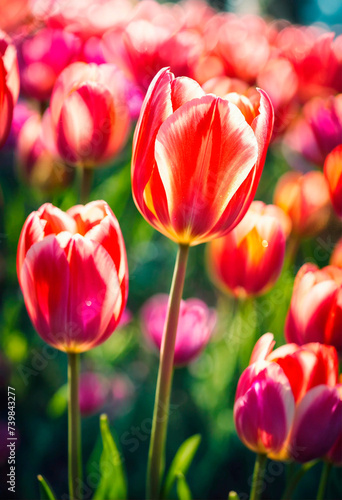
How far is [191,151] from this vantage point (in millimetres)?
274

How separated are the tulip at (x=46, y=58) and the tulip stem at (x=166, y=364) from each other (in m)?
0.30

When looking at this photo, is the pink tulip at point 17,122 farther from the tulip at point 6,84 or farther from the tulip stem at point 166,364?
the tulip stem at point 166,364

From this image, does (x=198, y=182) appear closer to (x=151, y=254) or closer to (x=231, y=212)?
(x=231, y=212)

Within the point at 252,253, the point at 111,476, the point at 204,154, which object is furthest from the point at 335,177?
the point at 111,476

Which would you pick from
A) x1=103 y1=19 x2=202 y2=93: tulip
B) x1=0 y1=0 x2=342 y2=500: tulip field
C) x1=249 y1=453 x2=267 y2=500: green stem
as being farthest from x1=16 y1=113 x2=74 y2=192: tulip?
x1=249 y1=453 x2=267 y2=500: green stem

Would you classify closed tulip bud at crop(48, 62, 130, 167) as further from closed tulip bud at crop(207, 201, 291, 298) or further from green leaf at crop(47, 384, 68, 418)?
green leaf at crop(47, 384, 68, 418)

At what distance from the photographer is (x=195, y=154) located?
0.90ft

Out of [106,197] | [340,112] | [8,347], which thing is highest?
[340,112]

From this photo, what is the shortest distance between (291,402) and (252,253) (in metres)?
0.17

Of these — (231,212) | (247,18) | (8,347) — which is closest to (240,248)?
(231,212)

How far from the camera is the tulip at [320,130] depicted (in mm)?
525

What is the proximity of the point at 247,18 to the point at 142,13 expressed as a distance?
283 millimetres

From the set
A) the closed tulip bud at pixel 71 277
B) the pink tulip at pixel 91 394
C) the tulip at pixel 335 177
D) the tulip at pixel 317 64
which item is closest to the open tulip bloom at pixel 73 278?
the closed tulip bud at pixel 71 277

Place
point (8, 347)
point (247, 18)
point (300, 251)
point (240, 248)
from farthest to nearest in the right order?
point (247, 18) < point (300, 251) < point (8, 347) < point (240, 248)
